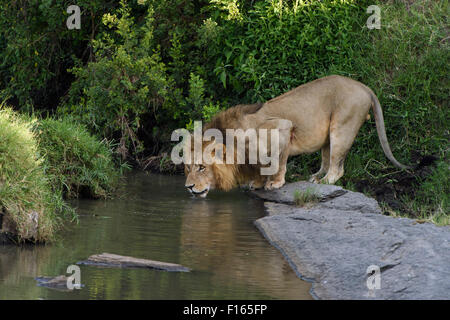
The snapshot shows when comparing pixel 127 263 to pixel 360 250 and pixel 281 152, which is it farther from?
pixel 281 152

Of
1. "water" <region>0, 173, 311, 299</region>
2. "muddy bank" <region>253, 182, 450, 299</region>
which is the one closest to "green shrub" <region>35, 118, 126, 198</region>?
"water" <region>0, 173, 311, 299</region>

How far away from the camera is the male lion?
9.16 meters

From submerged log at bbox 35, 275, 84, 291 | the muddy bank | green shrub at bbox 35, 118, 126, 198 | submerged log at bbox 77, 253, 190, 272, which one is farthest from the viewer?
green shrub at bbox 35, 118, 126, 198

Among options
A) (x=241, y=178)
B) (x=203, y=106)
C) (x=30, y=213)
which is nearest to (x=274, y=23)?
(x=203, y=106)

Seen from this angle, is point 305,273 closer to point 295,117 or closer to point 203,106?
point 295,117

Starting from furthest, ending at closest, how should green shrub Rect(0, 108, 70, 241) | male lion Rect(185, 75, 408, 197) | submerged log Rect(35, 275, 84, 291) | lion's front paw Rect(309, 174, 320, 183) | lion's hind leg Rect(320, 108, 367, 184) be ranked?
lion's front paw Rect(309, 174, 320, 183), lion's hind leg Rect(320, 108, 367, 184), male lion Rect(185, 75, 408, 197), green shrub Rect(0, 108, 70, 241), submerged log Rect(35, 275, 84, 291)

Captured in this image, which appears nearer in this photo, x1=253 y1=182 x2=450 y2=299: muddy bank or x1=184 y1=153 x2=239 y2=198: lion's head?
x1=253 y1=182 x2=450 y2=299: muddy bank

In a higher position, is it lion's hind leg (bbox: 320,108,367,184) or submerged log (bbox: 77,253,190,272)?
lion's hind leg (bbox: 320,108,367,184)

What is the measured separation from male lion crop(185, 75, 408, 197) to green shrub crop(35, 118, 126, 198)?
1043mm

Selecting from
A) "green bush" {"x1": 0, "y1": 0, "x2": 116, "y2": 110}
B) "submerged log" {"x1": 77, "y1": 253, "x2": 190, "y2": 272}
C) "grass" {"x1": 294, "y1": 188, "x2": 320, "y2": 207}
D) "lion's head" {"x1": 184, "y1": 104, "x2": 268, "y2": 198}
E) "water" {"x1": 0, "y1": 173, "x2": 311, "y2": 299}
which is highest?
"green bush" {"x1": 0, "y1": 0, "x2": 116, "y2": 110}

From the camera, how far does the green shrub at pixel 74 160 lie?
8.70 meters

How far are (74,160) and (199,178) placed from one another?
1.49m

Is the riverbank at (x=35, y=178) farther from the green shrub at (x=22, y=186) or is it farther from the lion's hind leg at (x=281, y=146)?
the lion's hind leg at (x=281, y=146)

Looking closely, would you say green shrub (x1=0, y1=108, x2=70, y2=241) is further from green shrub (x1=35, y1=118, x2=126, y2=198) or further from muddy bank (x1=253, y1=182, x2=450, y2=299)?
muddy bank (x1=253, y1=182, x2=450, y2=299)
